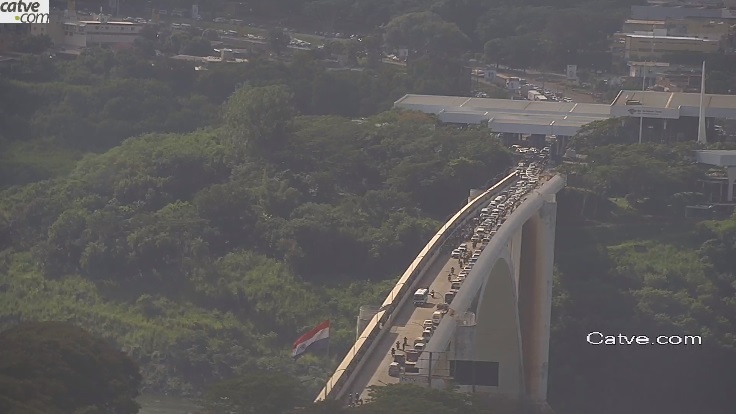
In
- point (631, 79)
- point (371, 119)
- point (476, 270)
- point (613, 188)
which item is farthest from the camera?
point (631, 79)

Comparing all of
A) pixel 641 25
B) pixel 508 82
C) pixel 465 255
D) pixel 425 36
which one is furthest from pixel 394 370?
pixel 641 25

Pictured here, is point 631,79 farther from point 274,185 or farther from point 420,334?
point 420,334

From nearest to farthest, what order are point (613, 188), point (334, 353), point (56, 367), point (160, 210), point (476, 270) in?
point (56, 367)
point (476, 270)
point (334, 353)
point (160, 210)
point (613, 188)

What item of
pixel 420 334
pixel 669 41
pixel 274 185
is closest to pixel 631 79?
pixel 669 41

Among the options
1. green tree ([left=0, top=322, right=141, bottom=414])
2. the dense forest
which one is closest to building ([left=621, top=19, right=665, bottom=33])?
the dense forest

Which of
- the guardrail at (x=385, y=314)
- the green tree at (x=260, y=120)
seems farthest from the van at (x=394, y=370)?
the green tree at (x=260, y=120)

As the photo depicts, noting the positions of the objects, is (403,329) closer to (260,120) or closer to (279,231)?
(279,231)

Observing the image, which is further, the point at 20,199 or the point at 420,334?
the point at 20,199
